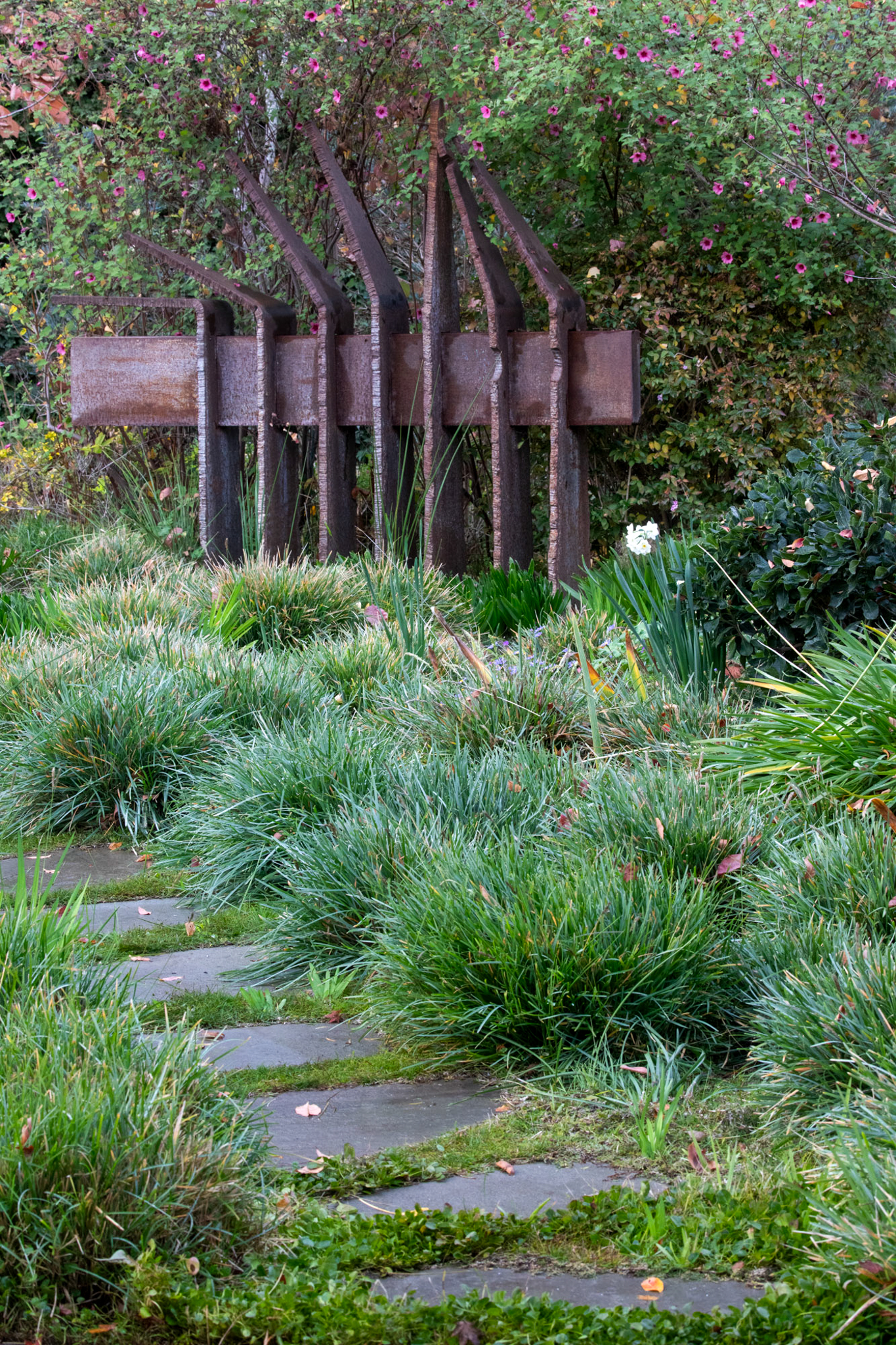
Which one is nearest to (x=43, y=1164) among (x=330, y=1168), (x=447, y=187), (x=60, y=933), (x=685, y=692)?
(x=330, y=1168)

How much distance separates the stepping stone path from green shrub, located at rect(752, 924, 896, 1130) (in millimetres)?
355

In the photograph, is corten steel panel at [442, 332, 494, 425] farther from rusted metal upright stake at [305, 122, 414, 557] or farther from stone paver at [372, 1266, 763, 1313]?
stone paver at [372, 1266, 763, 1313]

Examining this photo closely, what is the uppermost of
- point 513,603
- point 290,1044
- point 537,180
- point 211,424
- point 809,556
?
point 537,180

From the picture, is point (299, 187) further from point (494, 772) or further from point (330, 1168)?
point (330, 1168)

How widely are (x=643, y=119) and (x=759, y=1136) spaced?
6.78 metres

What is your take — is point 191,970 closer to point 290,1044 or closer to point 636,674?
point 290,1044

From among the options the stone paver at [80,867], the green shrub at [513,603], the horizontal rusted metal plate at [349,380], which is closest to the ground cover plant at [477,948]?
the stone paver at [80,867]

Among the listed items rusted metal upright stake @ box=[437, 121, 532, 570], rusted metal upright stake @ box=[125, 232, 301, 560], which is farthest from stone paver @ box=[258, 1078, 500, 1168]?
rusted metal upright stake @ box=[125, 232, 301, 560]

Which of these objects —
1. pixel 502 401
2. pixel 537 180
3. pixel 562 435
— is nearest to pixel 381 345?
pixel 502 401

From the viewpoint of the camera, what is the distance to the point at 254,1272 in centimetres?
187

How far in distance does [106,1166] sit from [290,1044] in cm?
99

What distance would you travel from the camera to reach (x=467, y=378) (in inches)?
275

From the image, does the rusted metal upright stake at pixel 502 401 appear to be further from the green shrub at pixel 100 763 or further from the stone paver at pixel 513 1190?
the stone paver at pixel 513 1190

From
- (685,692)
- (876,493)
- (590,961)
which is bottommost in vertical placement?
(590,961)
